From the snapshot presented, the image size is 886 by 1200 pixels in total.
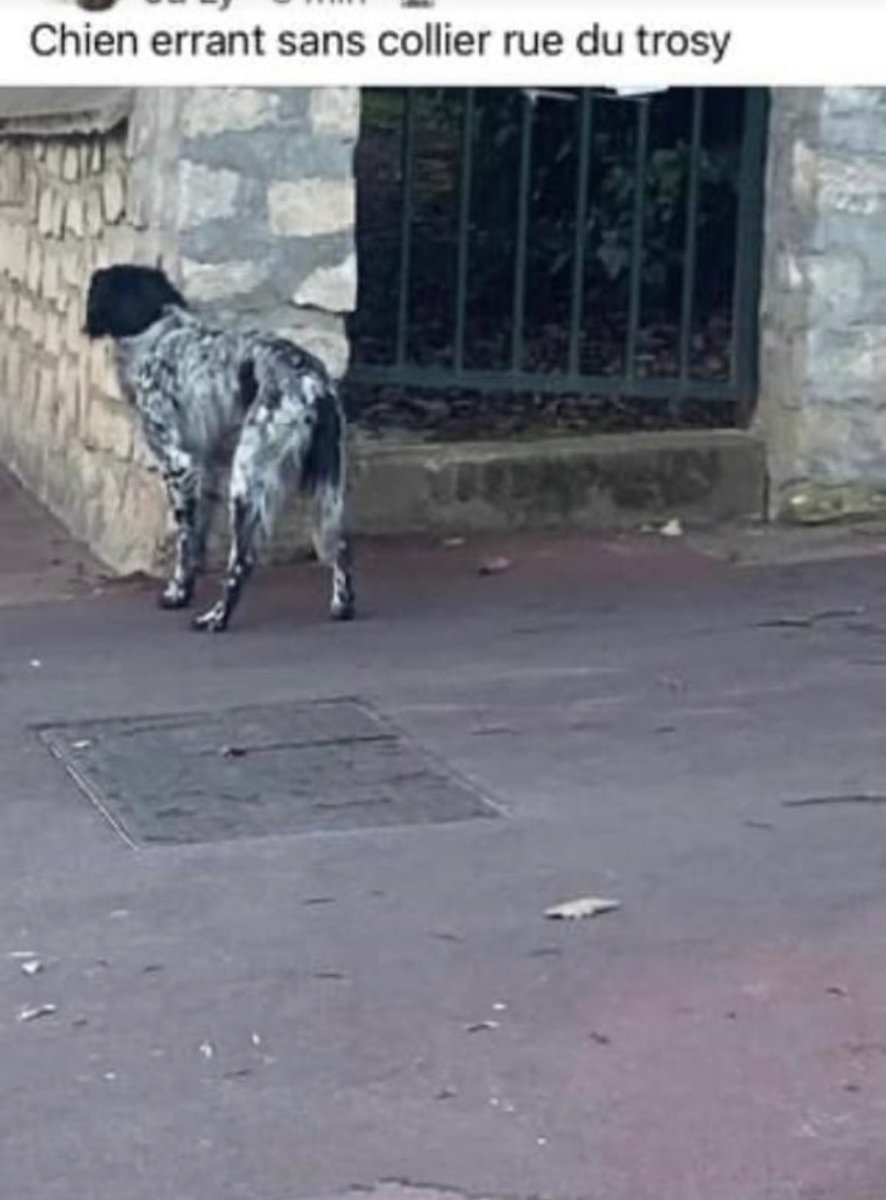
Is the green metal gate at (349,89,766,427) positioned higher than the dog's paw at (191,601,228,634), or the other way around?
the green metal gate at (349,89,766,427)

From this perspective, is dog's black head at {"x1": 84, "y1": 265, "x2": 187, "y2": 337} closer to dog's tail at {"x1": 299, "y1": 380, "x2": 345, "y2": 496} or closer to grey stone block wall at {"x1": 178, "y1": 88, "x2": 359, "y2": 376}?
grey stone block wall at {"x1": 178, "y1": 88, "x2": 359, "y2": 376}

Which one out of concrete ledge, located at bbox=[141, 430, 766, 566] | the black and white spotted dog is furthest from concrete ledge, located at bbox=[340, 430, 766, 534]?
the black and white spotted dog

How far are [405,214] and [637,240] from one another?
2.46 feet

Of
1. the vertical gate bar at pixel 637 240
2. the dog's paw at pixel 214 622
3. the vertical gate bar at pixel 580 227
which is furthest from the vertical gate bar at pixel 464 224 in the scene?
the dog's paw at pixel 214 622

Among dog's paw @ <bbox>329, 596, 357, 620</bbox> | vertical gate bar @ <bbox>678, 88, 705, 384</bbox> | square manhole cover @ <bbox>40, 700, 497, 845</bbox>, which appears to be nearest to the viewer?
square manhole cover @ <bbox>40, 700, 497, 845</bbox>

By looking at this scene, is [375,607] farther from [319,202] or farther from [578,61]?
[578,61]

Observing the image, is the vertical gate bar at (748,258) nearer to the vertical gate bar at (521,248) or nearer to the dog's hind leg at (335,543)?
the vertical gate bar at (521,248)

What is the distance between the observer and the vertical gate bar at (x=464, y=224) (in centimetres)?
1017

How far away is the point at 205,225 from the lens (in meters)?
9.48

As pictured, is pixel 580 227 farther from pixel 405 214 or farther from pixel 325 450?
A: pixel 325 450

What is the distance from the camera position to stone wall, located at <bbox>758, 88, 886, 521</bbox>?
9.84m

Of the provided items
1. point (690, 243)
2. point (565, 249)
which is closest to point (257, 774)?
point (690, 243)

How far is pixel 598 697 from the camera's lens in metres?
8.02

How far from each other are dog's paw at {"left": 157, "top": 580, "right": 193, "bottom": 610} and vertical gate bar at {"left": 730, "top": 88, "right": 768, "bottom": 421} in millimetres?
2088
